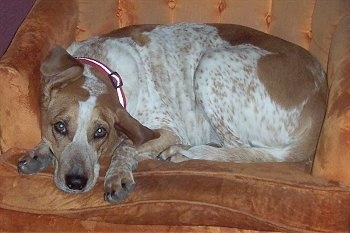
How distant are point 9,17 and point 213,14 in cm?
111

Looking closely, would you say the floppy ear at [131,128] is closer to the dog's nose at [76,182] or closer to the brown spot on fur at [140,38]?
the dog's nose at [76,182]

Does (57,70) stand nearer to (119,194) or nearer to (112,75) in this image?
(112,75)

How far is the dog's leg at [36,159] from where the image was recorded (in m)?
2.95

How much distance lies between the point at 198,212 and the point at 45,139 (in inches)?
30.7

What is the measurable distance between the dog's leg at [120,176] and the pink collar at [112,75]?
0.27 meters

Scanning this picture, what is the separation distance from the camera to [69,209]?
2.83 meters

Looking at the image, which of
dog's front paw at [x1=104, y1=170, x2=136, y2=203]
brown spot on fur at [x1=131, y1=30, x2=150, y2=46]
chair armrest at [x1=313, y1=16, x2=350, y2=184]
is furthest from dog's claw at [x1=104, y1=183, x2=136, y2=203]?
brown spot on fur at [x1=131, y1=30, x2=150, y2=46]

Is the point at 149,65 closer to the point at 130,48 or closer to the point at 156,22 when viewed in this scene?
the point at 130,48

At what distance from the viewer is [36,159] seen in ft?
9.85

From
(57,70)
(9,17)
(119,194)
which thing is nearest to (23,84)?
(57,70)

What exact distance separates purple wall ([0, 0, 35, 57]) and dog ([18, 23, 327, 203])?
0.51 m

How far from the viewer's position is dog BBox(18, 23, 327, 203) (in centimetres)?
300

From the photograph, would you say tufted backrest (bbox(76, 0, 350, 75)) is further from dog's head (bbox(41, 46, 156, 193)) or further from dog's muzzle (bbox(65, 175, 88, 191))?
dog's muzzle (bbox(65, 175, 88, 191))

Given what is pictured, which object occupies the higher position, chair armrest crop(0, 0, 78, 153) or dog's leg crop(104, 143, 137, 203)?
chair armrest crop(0, 0, 78, 153)
